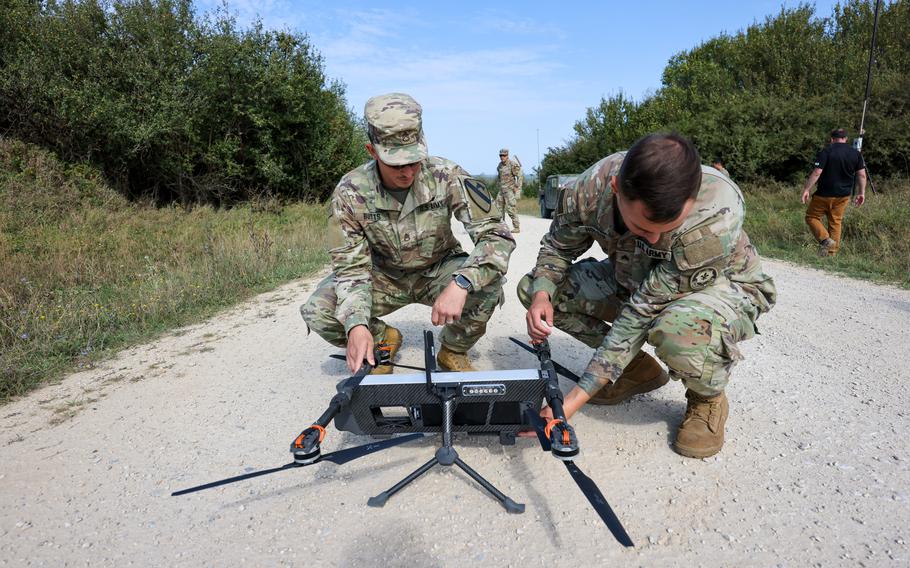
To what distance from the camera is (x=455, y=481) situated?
2408mm

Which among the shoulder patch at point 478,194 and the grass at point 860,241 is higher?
the shoulder patch at point 478,194

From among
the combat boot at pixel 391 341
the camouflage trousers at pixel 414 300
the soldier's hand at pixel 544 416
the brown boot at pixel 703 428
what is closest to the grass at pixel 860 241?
the brown boot at pixel 703 428

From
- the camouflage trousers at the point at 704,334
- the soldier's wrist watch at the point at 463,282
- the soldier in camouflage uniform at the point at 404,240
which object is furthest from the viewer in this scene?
the soldier in camouflage uniform at the point at 404,240

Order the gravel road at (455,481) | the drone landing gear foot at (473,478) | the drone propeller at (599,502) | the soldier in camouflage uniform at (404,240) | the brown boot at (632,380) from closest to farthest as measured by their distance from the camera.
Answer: the drone propeller at (599,502), the gravel road at (455,481), the drone landing gear foot at (473,478), the soldier in camouflage uniform at (404,240), the brown boot at (632,380)

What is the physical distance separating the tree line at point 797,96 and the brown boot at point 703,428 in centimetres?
1812

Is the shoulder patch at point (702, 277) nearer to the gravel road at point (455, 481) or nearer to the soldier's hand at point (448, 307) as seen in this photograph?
the gravel road at point (455, 481)

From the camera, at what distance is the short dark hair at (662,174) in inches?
77.5

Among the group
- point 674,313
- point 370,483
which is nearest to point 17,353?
point 370,483

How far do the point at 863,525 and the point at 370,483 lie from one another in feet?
6.38

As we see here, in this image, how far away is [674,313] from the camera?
2365 millimetres

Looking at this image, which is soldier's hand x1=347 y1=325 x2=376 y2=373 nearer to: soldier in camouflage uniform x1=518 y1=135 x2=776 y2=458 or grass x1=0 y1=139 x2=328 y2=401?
soldier in camouflage uniform x1=518 y1=135 x2=776 y2=458

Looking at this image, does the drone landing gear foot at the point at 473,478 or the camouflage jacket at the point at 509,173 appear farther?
the camouflage jacket at the point at 509,173

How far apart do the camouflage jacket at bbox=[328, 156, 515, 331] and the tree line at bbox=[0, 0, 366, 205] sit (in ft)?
41.1

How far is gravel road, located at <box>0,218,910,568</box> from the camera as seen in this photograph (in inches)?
77.4
